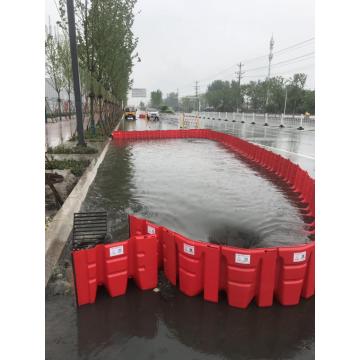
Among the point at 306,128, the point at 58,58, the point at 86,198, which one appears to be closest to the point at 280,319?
the point at 86,198

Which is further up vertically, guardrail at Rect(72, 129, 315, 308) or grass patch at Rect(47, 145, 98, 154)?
grass patch at Rect(47, 145, 98, 154)

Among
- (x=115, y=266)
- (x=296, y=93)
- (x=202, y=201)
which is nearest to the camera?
(x=115, y=266)

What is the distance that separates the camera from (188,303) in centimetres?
448

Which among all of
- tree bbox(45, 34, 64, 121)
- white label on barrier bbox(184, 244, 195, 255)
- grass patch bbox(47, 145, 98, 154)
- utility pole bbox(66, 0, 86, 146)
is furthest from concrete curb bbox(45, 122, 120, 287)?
tree bbox(45, 34, 64, 121)

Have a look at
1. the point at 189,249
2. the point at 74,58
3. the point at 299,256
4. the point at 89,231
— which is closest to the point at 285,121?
the point at 74,58

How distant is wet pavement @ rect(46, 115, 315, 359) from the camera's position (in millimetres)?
3656

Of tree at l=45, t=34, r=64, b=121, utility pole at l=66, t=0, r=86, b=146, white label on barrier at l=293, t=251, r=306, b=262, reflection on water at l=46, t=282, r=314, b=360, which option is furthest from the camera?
tree at l=45, t=34, r=64, b=121

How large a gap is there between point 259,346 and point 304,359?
1.57 ft

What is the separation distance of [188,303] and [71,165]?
7.98m

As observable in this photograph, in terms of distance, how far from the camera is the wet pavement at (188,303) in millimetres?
3656

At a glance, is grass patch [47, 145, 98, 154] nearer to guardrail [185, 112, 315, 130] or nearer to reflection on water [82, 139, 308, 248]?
reflection on water [82, 139, 308, 248]

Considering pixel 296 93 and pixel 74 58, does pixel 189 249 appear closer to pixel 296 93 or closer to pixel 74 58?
pixel 74 58

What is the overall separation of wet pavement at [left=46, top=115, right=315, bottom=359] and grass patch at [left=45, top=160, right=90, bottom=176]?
0.73m
